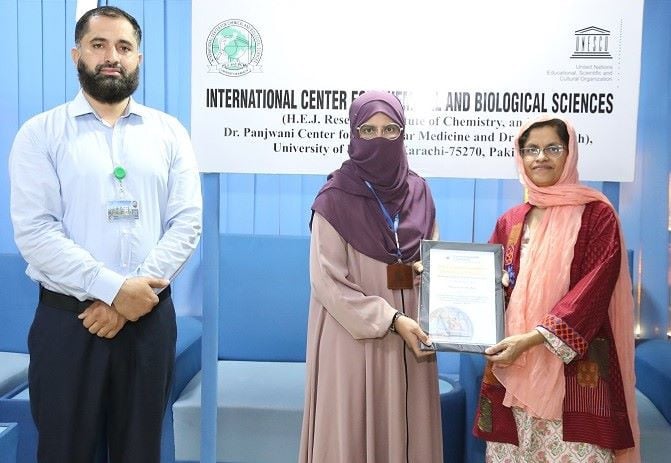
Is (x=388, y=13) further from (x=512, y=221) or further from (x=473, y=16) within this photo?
(x=512, y=221)

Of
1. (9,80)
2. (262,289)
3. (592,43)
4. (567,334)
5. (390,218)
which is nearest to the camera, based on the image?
(567,334)

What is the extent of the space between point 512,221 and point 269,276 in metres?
1.50

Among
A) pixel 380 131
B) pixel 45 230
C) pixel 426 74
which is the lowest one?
pixel 45 230

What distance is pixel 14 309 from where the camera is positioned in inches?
135

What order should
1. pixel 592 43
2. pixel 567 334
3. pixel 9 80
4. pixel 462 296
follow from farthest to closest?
pixel 9 80 < pixel 592 43 < pixel 462 296 < pixel 567 334

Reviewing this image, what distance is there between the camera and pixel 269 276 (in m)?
3.39

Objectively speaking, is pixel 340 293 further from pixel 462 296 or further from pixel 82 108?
pixel 82 108

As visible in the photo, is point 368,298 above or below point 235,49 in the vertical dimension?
below

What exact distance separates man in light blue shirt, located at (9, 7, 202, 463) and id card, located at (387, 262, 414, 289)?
2.16 feet

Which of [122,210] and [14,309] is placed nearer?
[122,210]

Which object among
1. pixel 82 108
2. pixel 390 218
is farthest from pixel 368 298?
pixel 82 108

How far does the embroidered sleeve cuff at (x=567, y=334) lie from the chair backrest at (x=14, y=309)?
253 centimetres

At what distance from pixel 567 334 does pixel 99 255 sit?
1406 mm

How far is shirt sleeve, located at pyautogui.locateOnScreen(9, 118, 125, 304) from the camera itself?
2.03 m
